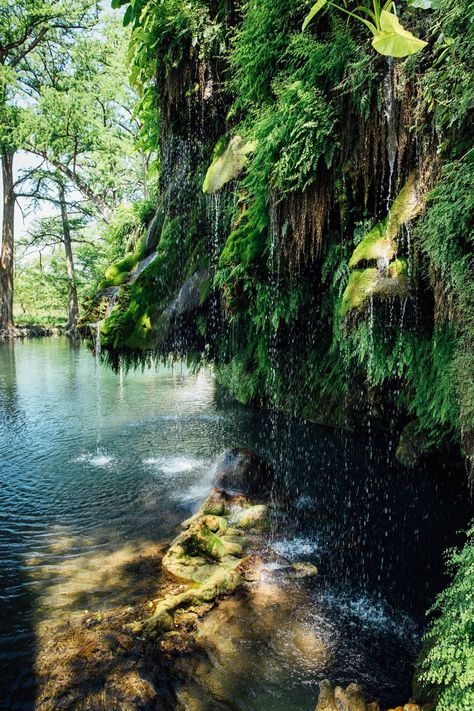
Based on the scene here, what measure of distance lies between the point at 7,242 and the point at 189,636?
115 feet

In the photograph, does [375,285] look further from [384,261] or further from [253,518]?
[253,518]

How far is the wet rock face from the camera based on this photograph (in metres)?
7.04

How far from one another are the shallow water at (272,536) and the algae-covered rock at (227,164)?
5191 millimetres

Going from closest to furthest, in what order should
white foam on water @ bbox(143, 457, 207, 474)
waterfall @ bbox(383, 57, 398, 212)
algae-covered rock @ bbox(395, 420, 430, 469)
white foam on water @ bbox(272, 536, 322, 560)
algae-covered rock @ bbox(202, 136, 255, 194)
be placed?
waterfall @ bbox(383, 57, 398, 212)
white foam on water @ bbox(272, 536, 322, 560)
algae-covered rock @ bbox(202, 136, 255, 194)
algae-covered rock @ bbox(395, 420, 430, 469)
white foam on water @ bbox(143, 457, 207, 474)

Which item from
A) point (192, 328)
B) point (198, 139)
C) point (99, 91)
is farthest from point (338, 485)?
point (99, 91)

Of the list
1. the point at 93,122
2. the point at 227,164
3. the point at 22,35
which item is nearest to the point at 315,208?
the point at 227,164

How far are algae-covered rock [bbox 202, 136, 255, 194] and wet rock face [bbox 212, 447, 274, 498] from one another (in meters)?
4.59

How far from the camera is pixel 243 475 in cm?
729

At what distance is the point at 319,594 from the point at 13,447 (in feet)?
26.6

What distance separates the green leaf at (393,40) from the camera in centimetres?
168

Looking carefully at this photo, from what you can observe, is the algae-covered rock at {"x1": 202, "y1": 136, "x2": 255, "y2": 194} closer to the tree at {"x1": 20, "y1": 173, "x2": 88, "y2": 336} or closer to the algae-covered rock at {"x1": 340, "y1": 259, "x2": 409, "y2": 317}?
the algae-covered rock at {"x1": 340, "y1": 259, "x2": 409, "y2": 317}

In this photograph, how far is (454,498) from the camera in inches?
265

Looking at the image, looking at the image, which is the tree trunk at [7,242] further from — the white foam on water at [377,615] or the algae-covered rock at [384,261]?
the white foam on water at [377,615]

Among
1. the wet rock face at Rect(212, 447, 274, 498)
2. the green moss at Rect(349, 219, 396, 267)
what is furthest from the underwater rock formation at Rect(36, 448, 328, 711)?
the green moss at Rect(349, 219, 396, 267)
